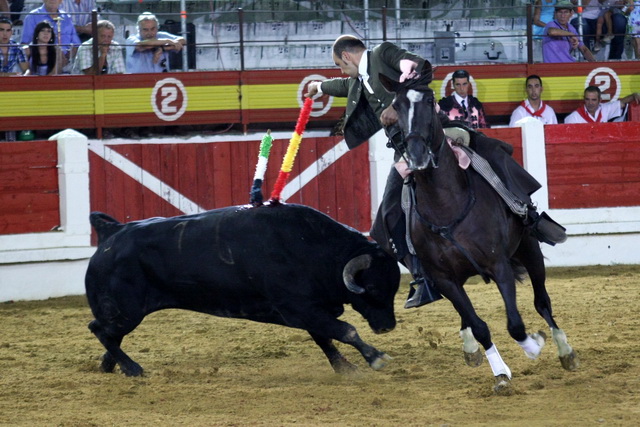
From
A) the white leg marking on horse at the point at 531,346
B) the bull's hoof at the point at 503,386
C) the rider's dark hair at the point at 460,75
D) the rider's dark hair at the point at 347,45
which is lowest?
the bull's hoof at the point at 503,386

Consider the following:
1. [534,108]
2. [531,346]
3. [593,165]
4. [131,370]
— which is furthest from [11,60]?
[531,346]

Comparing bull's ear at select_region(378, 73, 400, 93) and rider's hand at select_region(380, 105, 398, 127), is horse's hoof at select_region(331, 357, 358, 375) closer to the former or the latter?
rider's hand at select_region(380, 105, 398, 127)

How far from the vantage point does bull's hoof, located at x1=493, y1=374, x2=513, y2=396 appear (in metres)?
4.91

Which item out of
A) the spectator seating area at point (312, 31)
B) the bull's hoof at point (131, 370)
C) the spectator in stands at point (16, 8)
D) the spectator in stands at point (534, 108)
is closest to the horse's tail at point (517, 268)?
the bull's hoof at point (131, 370)

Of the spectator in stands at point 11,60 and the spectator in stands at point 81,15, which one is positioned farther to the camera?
the spectator in stands at point 81,15

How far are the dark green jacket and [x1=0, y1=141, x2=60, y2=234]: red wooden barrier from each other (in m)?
4.58

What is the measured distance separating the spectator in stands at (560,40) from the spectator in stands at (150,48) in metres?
4.22

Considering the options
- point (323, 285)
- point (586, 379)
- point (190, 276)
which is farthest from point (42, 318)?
point (586, 379)

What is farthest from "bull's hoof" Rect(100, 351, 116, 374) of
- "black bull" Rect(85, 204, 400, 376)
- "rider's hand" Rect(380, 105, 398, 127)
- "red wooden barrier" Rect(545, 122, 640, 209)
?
"red wooden barrier" Rect(545, 122, 640, 209)

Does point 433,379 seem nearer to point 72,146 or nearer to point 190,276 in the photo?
point 190,276

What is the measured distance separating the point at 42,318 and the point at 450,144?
4563 mm

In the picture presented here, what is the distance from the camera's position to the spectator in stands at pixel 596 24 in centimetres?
1203

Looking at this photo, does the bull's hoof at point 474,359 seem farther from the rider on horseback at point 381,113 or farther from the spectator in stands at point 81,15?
the spectator in stands at point 81,15

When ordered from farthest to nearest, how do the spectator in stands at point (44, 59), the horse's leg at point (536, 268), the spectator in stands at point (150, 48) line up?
1. the spectator in stands at point (150, 48)
2. the spectator in stands at point (44, 59)
3. the horse's leg at point (536, 268)
